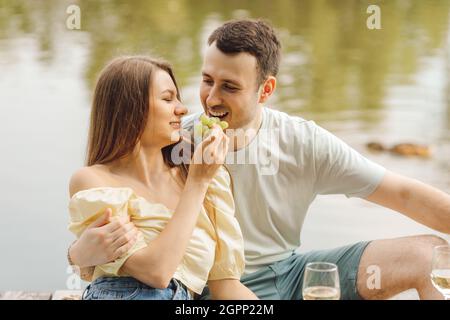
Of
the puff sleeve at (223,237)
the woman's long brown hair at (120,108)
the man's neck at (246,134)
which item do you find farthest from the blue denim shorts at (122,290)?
the man's neck at (246,134)

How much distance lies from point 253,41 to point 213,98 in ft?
0.71

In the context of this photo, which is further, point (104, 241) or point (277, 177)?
point (277, 177)

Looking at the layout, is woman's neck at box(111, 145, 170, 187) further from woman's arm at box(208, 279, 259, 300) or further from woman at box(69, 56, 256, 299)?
woman's arm at box(208, 279, 259, 300)

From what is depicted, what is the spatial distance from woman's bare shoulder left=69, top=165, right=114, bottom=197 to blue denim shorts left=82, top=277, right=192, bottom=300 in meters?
0.21

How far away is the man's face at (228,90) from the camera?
7.52 feet

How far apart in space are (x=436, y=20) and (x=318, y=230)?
292 inches

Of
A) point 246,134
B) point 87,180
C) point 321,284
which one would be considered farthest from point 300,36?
point 321,284

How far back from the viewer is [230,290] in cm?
199

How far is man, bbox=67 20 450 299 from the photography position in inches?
88.3

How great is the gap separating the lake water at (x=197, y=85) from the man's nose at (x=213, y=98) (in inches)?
100

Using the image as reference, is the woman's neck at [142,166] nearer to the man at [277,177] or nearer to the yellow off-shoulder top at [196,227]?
the yellow off-shoulder top at [196,227]

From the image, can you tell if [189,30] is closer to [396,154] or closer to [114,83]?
[396,154]

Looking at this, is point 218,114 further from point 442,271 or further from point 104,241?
point 442,271

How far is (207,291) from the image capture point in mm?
2141
